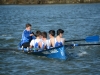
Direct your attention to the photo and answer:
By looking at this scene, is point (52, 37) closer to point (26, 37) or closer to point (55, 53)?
point (55, 53)

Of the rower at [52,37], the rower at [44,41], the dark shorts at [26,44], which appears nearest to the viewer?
the rower at [52,37]

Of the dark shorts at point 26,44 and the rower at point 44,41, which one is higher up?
the rower at point 44,41

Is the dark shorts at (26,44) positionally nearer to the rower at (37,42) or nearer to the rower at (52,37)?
the rower at (37,42)

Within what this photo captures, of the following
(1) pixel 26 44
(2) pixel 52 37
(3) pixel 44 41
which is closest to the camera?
(2) pixel 52 37

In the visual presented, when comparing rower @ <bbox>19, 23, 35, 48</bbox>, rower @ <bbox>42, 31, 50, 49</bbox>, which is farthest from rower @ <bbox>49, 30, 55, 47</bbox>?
rower @ <bbox>19, 23, 35, 48</bbox>

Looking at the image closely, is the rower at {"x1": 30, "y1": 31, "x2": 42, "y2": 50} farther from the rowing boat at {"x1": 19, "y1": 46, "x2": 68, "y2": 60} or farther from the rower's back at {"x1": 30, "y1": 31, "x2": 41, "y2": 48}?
the rowing boat at {"x1": 19, "y1": 46, "x2": 68, "y2": 60}

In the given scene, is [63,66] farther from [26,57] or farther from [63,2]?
[63,2]

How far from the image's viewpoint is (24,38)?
72.2ft

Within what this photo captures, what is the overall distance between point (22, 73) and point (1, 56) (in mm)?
4452

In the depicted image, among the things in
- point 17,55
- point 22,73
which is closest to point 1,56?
point 17,55

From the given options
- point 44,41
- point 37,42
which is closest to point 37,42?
point 37,42

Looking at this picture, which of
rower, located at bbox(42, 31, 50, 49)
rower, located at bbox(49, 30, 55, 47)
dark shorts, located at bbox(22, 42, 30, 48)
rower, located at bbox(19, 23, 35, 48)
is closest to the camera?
rower, located at bbox(49, 30, 55, 47)

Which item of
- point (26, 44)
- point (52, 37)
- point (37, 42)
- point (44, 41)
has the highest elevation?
point (52, 37)

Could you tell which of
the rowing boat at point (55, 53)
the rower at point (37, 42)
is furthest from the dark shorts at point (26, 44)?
the rowing boat at point (55, 53)
